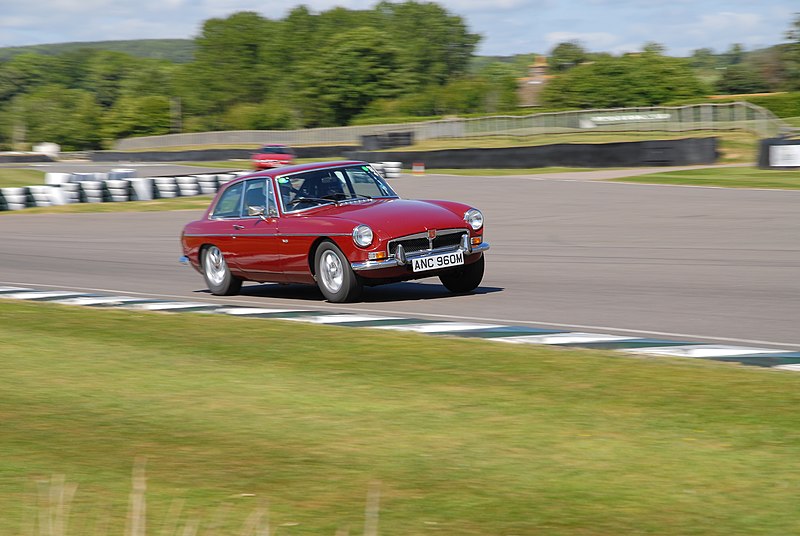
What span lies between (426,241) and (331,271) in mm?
1056

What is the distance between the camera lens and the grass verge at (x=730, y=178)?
27406 millimetres

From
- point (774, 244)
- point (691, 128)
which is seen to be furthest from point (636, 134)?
point (774, 244)

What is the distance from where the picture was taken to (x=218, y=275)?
516 inches

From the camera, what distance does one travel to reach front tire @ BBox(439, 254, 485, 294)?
11.9 m

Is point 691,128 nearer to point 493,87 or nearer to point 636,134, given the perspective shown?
point 636,134

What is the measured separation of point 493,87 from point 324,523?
4712 inches

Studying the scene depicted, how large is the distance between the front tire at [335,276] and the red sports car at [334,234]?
10mm

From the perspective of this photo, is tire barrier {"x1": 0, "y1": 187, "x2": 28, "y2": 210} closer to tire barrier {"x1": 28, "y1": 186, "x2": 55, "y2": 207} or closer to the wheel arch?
tire barrier {"x1": 28, "y1": 186, "x2": 55, "y2": 207}

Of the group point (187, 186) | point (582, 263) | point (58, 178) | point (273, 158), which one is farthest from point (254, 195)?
point (273, 158)

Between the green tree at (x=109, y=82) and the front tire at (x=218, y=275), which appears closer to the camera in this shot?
the front tire at (x=218, y=275)

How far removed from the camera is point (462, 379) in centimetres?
720

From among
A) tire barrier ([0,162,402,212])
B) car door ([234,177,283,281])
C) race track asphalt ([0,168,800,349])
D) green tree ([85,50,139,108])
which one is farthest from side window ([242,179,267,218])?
green tree ([85,50,139,108])

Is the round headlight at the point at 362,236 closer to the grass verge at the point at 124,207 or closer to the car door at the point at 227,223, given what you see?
the car door at the point at 227,223

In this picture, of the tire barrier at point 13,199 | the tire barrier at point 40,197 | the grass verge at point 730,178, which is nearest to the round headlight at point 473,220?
the grass verge at point 730,178
